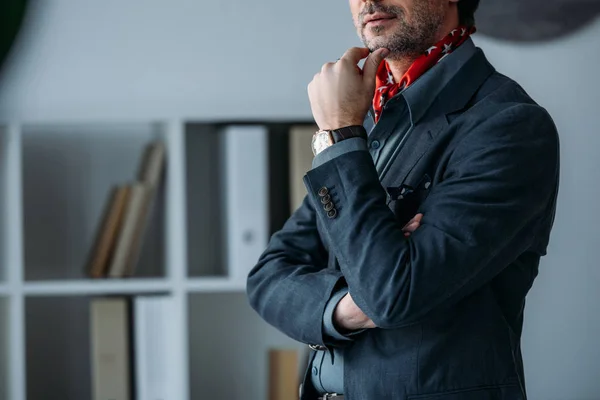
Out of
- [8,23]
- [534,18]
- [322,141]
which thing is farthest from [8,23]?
[322,141]

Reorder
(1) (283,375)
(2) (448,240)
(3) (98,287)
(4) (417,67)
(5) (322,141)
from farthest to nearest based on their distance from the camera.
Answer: (1) (283,375) < (3) (98,287) < (4) (417,67) < (5) (322,141) < (2) (448,240)

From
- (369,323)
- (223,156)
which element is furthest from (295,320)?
(223,156)

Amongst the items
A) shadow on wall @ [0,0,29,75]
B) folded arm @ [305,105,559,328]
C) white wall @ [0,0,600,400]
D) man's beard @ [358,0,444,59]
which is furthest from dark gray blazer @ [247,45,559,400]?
shadow on wall @ [0,0,29,75]

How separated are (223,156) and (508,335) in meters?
1.38

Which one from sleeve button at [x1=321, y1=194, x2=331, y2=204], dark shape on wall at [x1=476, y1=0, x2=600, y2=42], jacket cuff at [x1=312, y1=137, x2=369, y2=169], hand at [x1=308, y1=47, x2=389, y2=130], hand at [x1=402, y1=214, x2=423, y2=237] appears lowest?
hand at [x1=402, y1=214, x2=423, y2=237]

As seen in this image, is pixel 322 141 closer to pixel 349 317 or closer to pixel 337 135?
pixel 337 135

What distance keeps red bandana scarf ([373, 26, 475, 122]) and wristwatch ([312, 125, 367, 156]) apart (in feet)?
0.64

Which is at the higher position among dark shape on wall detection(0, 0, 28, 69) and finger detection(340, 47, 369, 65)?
dark shape on wall detection(0, 0, 28, 69)

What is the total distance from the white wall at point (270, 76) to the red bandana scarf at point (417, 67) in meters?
1.14

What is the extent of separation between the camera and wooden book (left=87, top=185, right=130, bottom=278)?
8.35 ft

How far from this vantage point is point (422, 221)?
4.17ft

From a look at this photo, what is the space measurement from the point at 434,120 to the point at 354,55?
16 centimetres

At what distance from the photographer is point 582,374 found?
9.20ft

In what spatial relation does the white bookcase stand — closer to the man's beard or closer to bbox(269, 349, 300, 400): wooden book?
bbox(269, 349, 300, 400): wooden book
